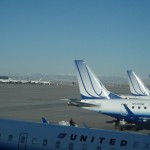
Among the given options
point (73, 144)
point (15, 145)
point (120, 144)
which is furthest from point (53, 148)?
point (120, 144)

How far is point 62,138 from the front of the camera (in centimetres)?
1434

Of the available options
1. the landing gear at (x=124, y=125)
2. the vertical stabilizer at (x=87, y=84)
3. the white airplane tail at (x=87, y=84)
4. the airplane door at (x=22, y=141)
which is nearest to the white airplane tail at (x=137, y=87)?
the white airplane tail at (x=87, y=84)

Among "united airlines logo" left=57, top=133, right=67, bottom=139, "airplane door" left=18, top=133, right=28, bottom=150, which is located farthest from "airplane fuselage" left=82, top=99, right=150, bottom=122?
"united airlines logo" left=57, top=133, right=67, bottom=139

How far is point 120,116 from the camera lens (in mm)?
33938

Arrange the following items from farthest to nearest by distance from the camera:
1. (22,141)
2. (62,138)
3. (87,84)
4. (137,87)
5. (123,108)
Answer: (137,87) < (87,84) < (123,108) < (22,141) < (62,138)

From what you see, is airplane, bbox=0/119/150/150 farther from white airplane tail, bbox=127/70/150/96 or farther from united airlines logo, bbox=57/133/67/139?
white airplane tail, bbox=127/70/150/96

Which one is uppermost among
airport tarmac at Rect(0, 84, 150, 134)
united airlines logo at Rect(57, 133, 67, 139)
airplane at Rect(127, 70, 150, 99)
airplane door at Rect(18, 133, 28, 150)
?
airplane at Rect(127, 70, 150, 99)

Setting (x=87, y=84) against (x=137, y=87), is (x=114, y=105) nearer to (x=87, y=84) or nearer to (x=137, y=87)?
(x=87, y=84)

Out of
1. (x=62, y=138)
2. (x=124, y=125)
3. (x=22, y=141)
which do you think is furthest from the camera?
(x=124, y=125)

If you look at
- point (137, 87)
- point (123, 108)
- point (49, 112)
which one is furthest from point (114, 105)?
point (137, 87)

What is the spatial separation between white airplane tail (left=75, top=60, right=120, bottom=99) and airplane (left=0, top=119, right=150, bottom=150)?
2032cm

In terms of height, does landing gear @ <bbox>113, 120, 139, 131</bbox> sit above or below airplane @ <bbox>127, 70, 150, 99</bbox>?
below

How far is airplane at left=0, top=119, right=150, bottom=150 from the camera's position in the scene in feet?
43.5

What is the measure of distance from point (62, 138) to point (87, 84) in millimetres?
21853
